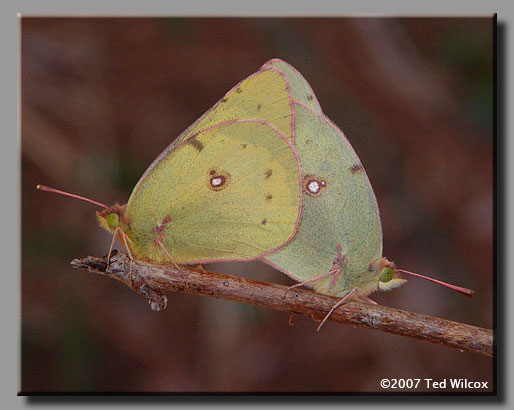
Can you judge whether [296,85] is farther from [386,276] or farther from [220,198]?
[386,276]

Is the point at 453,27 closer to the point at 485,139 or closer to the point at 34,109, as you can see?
the point at 485,139

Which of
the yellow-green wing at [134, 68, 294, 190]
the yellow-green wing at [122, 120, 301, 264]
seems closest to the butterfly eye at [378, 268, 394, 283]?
the yellow-green wing at [122, 120, 301, 264]

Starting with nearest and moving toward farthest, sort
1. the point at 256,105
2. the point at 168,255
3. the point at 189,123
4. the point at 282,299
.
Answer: the point at 282,299, the point at 168,255, the point at 256,105, the point at 189,123

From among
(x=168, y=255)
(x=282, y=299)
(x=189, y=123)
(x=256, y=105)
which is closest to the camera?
(x=282, y=299)

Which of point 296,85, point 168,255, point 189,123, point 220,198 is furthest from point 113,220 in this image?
point 296,85

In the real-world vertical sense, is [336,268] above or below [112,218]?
below

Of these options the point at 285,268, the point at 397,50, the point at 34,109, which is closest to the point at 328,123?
the point at 285,268

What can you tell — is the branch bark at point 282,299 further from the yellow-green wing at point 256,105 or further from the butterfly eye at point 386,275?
the yellow-green wing at point 256,105
